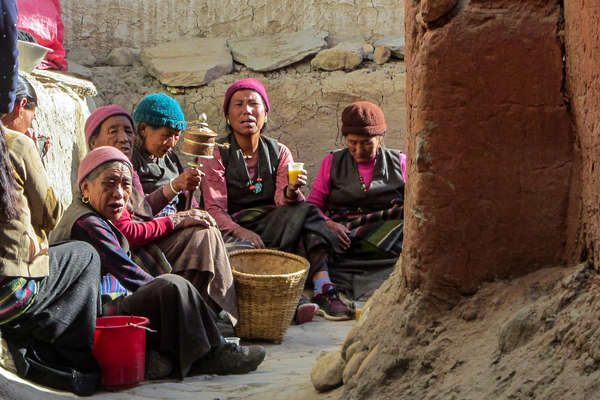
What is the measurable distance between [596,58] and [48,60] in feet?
17.8

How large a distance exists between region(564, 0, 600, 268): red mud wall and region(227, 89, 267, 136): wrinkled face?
3504 millimetres

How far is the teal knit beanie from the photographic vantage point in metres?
5.23

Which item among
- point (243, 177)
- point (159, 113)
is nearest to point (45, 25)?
point (159, 113)

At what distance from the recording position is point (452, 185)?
95.3 inches

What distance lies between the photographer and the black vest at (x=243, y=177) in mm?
5629

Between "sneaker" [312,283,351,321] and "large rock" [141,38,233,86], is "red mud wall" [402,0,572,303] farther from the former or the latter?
"large rock" [141,38,233,86]

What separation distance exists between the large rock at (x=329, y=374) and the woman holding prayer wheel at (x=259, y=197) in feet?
7.59

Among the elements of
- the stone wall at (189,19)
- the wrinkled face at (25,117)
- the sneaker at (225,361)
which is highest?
the stone wall at (189,19)

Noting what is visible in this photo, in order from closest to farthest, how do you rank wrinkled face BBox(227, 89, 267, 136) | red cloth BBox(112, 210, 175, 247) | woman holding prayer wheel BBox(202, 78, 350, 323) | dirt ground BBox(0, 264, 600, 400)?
dirt ground BBox(0, 264, 600, 400) → red cloth BBox(112, 210, 175, 247) → woman holding prayer wheel BBox(202, 78, 350, 323) → wrinkled face BBox(227, 89, 267, 136)

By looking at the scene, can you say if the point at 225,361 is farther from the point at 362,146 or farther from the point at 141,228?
the point at 362,146

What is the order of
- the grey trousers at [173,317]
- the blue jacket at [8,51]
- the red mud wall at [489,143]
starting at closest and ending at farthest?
the red mud wall at [489,143] < the blue jacket at [8,51] < the grey trousers at [173,317]

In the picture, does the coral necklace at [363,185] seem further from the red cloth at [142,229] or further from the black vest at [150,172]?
the red cloth at [142,229]

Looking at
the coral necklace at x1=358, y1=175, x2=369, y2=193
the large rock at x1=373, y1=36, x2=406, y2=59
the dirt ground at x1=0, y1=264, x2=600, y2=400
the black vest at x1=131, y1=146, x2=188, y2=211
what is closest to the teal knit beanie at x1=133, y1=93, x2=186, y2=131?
the black vest at x1=131, y1=146, x2=188, y2=211

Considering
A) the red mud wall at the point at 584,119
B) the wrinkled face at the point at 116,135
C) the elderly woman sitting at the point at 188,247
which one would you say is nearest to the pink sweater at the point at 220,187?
the wrinkled face at the point at 116,135
